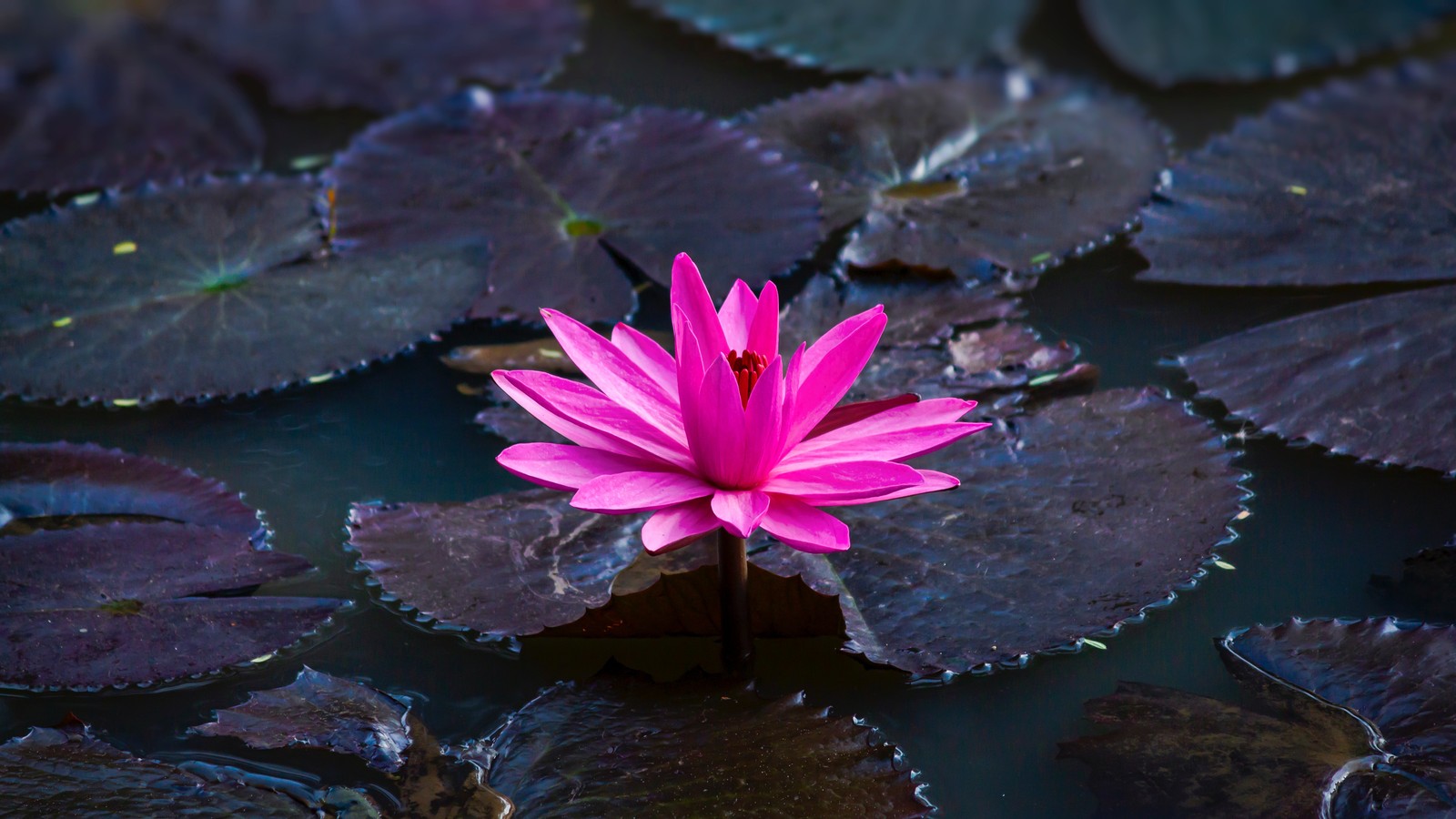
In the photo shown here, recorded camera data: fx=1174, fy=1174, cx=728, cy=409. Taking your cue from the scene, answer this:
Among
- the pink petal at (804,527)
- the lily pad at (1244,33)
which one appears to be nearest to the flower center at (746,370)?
the pink petal at (804,527)

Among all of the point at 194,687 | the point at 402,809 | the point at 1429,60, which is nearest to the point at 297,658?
the point at 194,687

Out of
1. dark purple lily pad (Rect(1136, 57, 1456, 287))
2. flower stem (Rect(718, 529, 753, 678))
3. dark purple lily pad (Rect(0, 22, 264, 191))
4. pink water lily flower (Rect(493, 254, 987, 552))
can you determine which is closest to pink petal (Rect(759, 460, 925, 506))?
pink water lily flower (Rect(493, 254, 987, 552))

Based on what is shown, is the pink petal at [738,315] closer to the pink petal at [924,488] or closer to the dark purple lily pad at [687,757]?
the pink petal at [924,488]

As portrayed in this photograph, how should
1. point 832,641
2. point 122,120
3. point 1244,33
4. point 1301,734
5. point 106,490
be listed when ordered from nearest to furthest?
point 1301,734, point 832,641, point 106,490, point 122,120, point 1244,33

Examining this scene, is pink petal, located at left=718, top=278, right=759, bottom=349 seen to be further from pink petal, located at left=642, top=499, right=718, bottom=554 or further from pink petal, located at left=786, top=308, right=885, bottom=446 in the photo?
pink petal, located at left=642, top=499, right=718, bottom=554

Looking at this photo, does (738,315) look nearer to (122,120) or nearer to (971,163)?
(971,163)

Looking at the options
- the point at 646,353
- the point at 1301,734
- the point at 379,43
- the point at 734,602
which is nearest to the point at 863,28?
the point at 379,43
